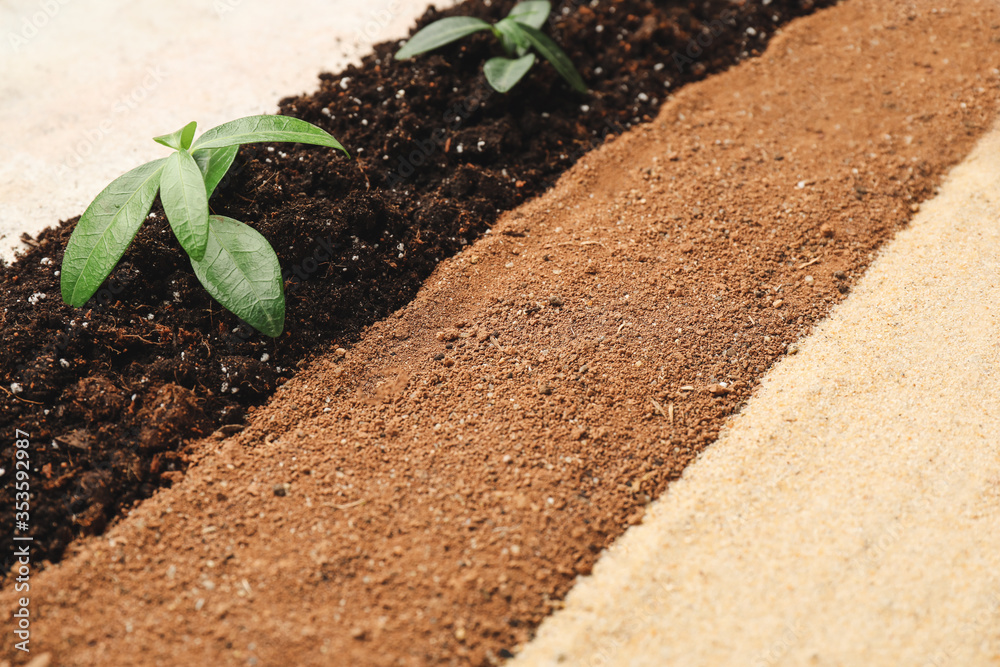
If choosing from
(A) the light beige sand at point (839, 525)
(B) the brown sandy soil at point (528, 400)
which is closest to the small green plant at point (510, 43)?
(B) the brown sandy soil at point (528, 400)

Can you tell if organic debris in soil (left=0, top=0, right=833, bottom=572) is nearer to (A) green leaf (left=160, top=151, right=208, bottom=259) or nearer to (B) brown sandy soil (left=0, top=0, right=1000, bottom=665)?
(B) brown sandy soil (left=0, top=0, right=1000, bottom=665)

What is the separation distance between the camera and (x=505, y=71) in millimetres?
2322

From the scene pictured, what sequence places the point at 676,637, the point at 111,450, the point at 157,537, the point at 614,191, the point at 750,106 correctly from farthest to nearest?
the point at 750,106
the point at 614,191
the point at 111,450
the point at 157,537
the point at 676,637

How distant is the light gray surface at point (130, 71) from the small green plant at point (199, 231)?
0.59 metres

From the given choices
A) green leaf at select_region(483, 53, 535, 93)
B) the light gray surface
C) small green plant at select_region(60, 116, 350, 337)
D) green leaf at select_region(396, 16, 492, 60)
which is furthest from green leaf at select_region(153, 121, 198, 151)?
green leaf at select_region(483, 53, 535, 93)

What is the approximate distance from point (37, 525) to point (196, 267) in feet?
2.37

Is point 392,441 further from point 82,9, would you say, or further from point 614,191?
point 82,9

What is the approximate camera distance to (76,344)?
1742mm

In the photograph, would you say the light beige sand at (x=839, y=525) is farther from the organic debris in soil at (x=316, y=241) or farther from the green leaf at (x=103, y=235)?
the green leaf at (x=103, y=235)

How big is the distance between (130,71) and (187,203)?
1496 millimetres

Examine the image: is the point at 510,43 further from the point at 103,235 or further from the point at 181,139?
the point at 103,235

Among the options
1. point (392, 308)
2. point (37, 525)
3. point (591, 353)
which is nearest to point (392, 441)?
point (392, 308)

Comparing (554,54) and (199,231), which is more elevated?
(199,231)

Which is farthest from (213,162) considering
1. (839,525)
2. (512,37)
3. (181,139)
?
(839,525)
